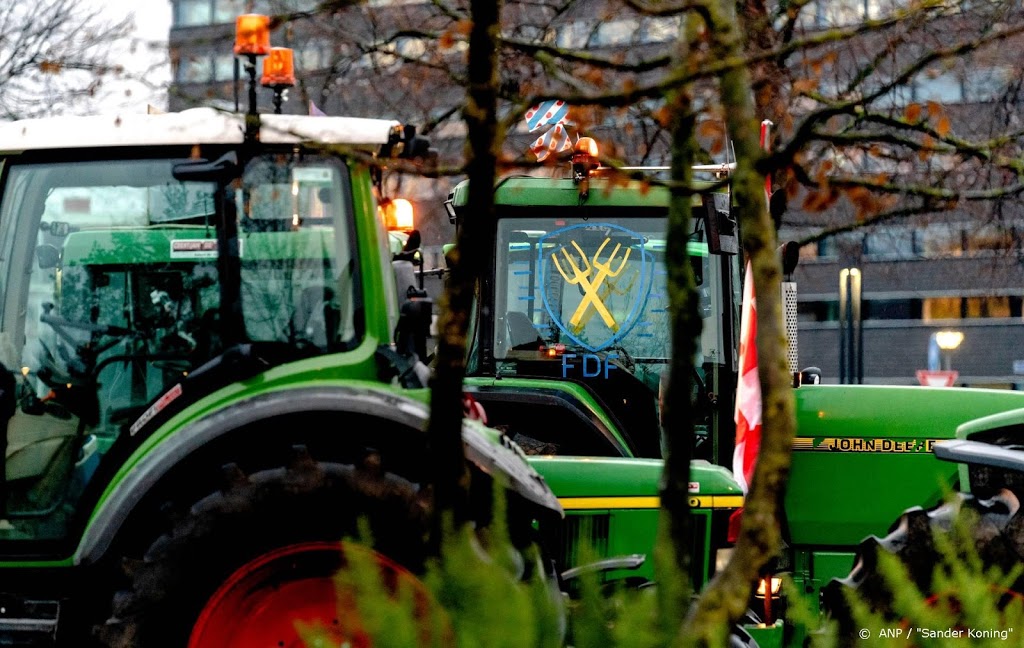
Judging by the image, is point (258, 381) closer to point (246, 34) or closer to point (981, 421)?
point (246, 34)

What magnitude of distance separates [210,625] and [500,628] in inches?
80.1

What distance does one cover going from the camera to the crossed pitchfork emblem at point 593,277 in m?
7.25

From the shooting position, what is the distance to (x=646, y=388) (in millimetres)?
7160

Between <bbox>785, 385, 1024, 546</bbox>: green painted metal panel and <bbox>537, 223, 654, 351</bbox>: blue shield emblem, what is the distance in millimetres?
1095

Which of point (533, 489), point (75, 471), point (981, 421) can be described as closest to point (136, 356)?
point (75, 471)

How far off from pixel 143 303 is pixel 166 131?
597 millimetres

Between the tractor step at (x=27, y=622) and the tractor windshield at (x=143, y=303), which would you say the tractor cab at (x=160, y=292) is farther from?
the tractor step at (x=27, y=622)

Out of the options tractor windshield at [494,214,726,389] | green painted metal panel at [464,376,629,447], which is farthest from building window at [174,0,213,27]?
green painted metal panel at [464,376,629,447]

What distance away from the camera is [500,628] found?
226cm

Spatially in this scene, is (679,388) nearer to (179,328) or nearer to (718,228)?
(179,328)

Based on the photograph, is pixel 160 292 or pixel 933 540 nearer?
pixel 933 540

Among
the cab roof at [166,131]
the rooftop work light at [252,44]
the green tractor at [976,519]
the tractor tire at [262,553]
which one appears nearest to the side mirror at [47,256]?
the cab roof at [166,131]

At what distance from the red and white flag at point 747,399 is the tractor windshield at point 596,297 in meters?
0.58

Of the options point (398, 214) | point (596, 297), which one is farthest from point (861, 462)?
point (398, 214)
